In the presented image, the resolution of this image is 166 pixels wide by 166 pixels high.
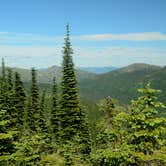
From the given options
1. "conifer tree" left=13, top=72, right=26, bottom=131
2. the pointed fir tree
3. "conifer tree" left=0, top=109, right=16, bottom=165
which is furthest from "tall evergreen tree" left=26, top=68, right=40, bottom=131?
"conifer tree" left=0, top=109, right=16, bottom=165

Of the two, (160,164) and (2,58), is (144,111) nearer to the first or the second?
(160,164)

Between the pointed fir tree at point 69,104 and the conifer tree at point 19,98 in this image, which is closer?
the pointed fir tree at point 69,104

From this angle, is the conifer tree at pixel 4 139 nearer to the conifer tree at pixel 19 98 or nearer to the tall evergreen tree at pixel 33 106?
the conifer tree at pixel 19 98

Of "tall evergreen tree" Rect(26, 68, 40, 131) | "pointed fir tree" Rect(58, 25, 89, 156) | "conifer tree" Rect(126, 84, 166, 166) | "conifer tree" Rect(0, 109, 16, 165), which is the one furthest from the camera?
"tall evergreen tree" Rect(26, 68, 40, 131)

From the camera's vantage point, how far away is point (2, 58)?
10144 centimetres

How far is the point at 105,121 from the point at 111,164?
6.29m

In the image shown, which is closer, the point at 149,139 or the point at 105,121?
the point at 149,139

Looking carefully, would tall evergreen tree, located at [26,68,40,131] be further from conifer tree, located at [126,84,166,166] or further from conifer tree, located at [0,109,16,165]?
conifer tree, located at [126,84,166,166]

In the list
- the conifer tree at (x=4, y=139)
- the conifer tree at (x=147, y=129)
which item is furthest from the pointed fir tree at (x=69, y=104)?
the conifer tree at (x=147, y=129)

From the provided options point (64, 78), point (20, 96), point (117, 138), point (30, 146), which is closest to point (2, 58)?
point (20, 96)

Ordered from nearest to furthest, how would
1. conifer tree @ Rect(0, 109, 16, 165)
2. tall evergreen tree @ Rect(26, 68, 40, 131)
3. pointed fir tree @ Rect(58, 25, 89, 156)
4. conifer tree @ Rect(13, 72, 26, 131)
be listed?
conifer tree @ Rect(0, 109, 16, 165)
pointed fir tree @ Rect(58, 25, 89, 156)
conifer tree @ Rect(13, 72, 26, 131)
tall evergreen tree @ Rect(26, 68, 40, 131)

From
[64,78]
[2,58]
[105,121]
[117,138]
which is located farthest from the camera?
[2,58]

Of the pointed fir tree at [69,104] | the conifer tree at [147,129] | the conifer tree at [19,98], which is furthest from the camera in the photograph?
the conifer tree at [19,98]

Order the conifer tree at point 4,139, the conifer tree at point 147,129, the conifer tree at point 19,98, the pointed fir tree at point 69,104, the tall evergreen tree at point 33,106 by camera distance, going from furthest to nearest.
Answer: the tall evergreen tree at point 33,106 → the conifer tree at point 19,98 → the pointed fir tree at point 69,104 → the conifer tree at point 4,139 → the conifer tree at point 147,129
